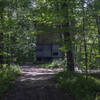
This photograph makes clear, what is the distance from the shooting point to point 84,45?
9.70 metres

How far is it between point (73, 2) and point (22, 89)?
5593 millimetres

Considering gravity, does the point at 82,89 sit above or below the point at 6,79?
below

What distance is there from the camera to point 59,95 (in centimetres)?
788

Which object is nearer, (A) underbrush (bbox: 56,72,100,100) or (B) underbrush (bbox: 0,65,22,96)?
(A) underbrush (bbox: 56,72,100,100)

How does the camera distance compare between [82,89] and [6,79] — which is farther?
[6,79]

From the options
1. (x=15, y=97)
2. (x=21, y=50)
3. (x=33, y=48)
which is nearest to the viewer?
(x=15, y=97)

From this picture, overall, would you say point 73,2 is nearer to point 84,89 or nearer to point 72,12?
point 72,12

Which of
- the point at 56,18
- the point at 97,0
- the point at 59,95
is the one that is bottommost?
the point at 59,95

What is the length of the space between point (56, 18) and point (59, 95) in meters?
4.21

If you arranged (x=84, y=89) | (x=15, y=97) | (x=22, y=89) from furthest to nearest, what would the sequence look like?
1. (x=22, y=89)
2. (x=84, y=89)
3. (x=15, y=97)

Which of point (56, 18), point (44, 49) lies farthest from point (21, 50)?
point (56, 18)

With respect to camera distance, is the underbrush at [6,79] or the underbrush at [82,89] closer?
the underbrush at [82,89]

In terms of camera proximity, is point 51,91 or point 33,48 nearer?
point 51,91

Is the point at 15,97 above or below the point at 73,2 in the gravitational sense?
below
